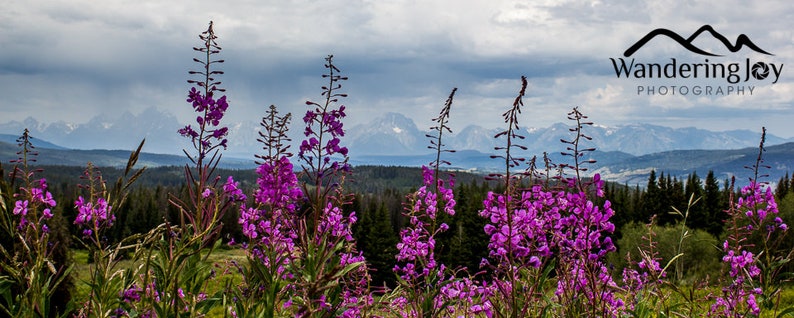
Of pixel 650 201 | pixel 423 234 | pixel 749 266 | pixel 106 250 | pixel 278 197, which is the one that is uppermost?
pixel 278 197

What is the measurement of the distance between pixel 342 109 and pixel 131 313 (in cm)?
219

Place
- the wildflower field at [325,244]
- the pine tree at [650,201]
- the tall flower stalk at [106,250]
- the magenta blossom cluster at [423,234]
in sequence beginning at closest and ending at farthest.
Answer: the tall flower stalk at [106,250], the wildflower field at [325,244], the magenta blossom cluster at [423,234], the pine tree at [650,201]

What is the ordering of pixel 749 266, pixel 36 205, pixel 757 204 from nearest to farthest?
pixel 36 205 < pixel 749 266 < pixel 757 204

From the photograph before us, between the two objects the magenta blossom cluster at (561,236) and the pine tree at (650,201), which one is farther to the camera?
the pine tree at (650,201)

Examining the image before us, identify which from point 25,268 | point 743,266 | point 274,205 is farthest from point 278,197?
point 743,266

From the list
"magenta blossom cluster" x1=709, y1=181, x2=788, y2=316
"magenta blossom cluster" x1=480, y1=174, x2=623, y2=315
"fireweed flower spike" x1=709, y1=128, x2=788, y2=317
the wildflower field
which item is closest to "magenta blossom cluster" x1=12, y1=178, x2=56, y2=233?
the wildflower field

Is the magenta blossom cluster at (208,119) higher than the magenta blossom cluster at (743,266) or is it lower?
higher

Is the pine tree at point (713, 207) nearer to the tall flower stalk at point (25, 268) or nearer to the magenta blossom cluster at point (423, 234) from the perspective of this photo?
the magenta blossom cluster at point (423, 234)

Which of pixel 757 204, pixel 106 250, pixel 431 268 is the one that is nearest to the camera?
pixel 106 250

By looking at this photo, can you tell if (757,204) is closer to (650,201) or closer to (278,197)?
(278,197)

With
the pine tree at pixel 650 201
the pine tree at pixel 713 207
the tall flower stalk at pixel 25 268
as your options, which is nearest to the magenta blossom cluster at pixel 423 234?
the tall flower stalk at pixel 25 268

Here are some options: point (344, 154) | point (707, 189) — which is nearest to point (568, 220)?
point (344, 154)

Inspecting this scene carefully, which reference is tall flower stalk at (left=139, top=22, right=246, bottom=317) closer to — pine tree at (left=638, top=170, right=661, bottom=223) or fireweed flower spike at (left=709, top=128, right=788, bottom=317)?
fireweed flower spike at (left=709, top=128, right=788, bottom=317)

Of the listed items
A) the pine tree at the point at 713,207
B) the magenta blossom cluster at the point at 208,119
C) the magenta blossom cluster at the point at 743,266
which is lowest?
the pine tree at the point at 713,207
